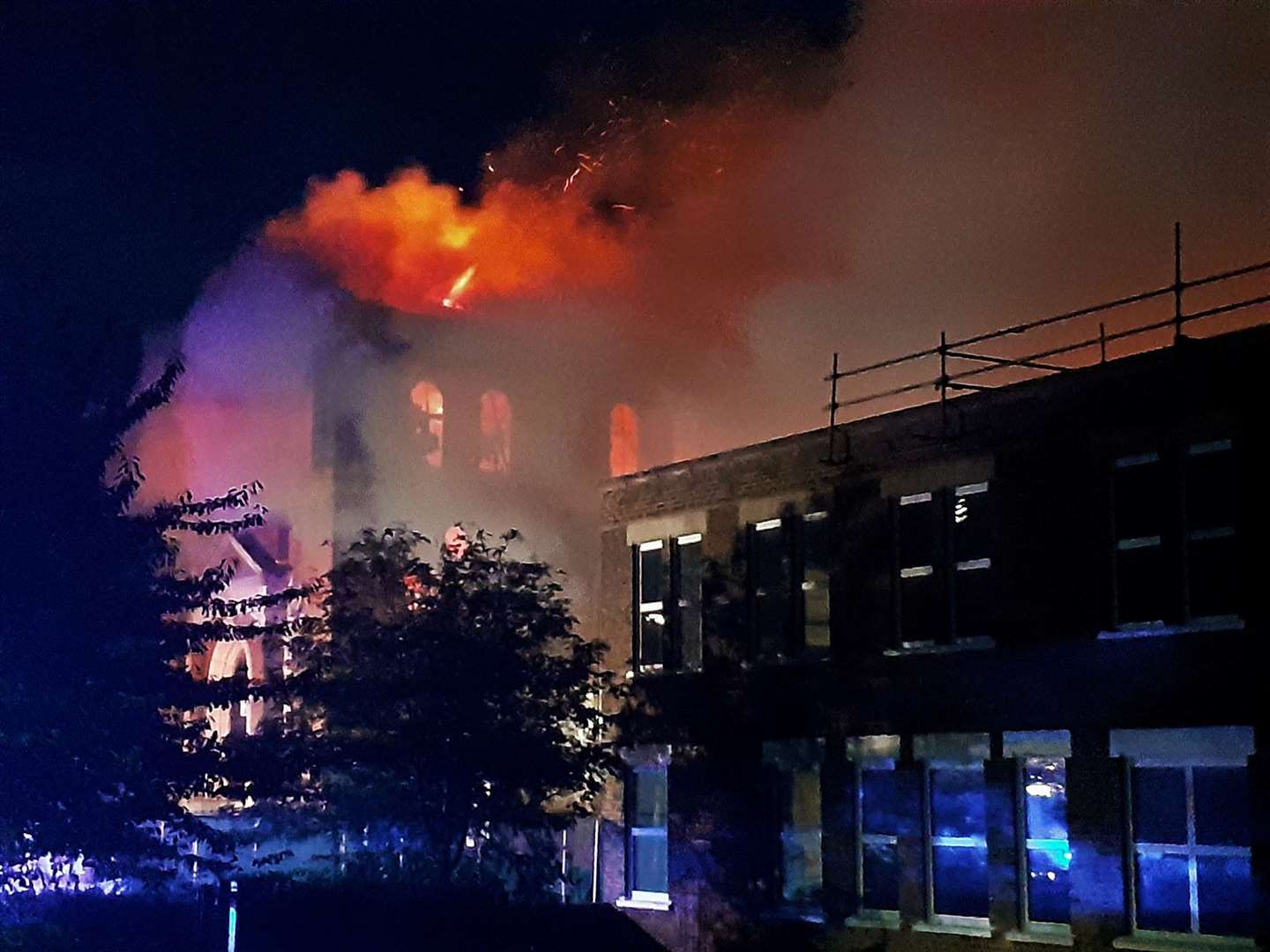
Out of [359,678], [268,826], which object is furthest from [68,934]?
[268,826]

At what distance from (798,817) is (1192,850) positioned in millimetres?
5047

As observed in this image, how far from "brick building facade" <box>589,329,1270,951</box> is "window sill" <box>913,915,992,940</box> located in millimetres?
35

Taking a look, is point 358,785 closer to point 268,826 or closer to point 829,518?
point 268,826

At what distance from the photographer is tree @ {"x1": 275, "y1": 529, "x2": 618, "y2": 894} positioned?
18.0 meters

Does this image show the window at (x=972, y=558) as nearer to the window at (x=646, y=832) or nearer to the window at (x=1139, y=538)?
the window at (x=1139, y=538)

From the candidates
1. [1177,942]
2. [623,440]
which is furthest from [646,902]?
[623,440]

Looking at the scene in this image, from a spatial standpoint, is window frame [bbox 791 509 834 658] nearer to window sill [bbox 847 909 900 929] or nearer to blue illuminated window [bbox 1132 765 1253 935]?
window sill [bbox 847 909 900 929]

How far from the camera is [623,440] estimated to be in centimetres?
3925

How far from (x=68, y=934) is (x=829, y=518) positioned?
9353mm

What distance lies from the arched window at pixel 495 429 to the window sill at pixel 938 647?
982 inches

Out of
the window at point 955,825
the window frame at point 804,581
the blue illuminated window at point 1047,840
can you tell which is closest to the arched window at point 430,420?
the window frame at point 804,581

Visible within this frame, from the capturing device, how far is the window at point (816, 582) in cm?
1691

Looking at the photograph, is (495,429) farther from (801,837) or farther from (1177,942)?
(1177,942)

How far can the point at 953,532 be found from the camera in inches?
606
